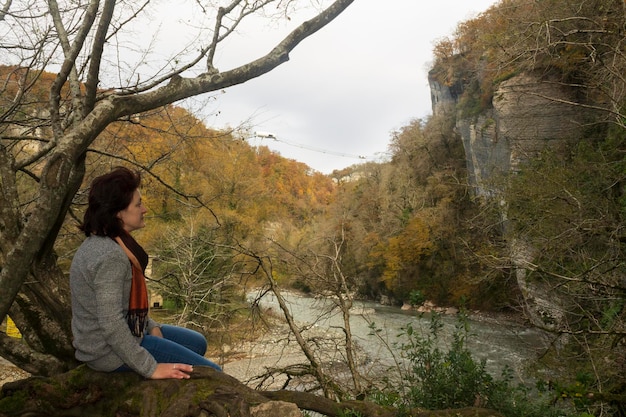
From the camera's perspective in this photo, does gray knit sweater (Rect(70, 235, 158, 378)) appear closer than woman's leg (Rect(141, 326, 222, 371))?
Yes

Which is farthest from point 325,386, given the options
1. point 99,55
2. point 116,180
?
point 99,55

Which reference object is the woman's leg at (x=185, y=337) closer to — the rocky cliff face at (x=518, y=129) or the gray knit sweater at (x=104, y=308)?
the gray knit sweater at (x=104, y=308)

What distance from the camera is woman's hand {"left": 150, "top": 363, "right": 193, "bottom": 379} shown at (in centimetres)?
217

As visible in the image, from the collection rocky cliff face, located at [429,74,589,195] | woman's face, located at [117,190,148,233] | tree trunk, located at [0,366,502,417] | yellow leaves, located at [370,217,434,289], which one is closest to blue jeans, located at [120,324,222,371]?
tree trunk, located at [0,366,502,417]

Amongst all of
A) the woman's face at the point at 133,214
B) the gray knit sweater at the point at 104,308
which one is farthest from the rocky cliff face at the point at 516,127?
the gray knit sweater at the point at 104,308

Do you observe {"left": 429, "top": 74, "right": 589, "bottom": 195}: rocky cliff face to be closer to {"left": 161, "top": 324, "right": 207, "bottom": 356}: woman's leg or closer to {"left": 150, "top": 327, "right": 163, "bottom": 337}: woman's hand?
{"left": 161, "top": 324, "right": 207, "bottom": 356}: woman's leg

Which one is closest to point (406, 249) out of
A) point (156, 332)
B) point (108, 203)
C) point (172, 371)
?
point (156, 332)

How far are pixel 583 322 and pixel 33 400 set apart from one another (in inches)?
264

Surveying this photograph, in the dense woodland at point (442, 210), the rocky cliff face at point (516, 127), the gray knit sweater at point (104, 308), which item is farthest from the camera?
the rocky cliff face at point (516, 127)

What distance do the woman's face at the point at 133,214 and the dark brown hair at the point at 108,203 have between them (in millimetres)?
24

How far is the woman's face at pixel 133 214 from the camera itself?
7.37 ft

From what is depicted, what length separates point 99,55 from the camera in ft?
8.40

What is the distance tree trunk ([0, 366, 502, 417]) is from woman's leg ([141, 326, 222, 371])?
13 cm

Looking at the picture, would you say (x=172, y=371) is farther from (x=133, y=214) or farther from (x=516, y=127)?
(x=516, y=127)
